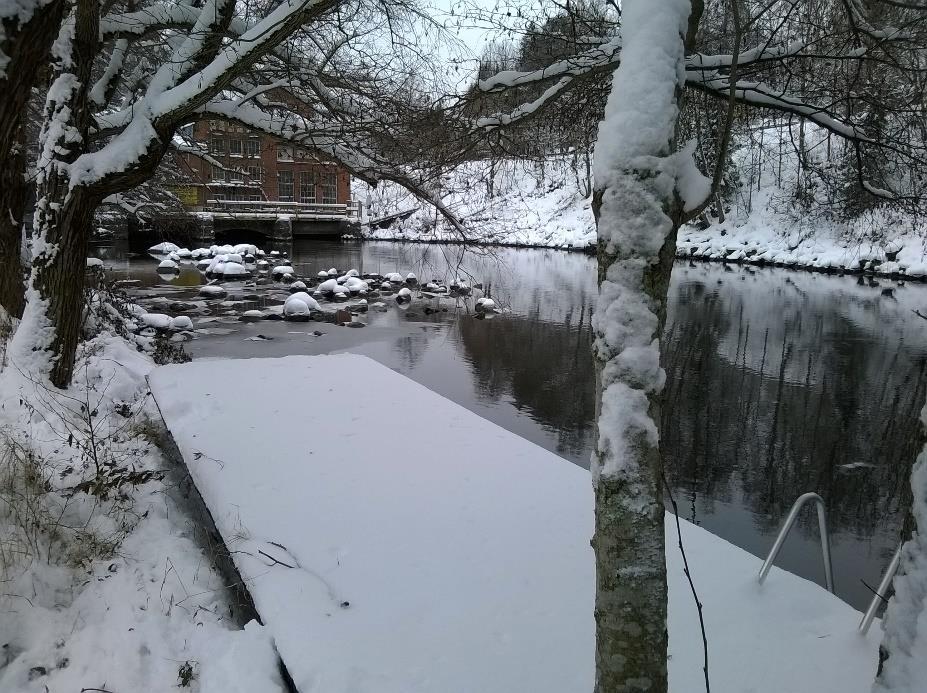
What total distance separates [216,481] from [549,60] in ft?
12.9

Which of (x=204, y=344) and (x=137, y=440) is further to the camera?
(x=204, y=344)

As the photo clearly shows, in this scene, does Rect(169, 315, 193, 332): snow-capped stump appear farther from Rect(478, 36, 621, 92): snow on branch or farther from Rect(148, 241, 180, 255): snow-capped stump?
Rect(148, 241, 180, 255): snow-capped stump

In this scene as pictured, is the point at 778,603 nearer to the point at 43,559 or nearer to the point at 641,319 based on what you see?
the point at 641,319

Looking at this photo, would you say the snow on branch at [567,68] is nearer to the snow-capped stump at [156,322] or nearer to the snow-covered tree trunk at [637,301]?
the snow-covered tree trunk at [637,301]

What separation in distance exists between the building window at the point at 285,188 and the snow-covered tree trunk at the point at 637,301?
52530 millimetres

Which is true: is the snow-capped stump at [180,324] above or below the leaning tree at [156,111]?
below

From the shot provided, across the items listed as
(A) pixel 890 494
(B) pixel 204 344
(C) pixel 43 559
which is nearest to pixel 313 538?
(C) pixel 43 559

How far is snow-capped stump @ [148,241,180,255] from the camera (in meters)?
32.8

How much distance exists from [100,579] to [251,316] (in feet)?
45.6

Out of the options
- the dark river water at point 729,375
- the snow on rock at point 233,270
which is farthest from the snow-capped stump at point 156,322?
the snow on rock at point 233,270

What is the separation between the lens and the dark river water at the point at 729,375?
6961mm

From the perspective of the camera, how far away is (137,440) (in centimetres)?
611

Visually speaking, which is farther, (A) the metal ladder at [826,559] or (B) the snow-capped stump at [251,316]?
(B) the snow-capped stump at [251,316]

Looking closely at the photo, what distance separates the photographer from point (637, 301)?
1774 mm
